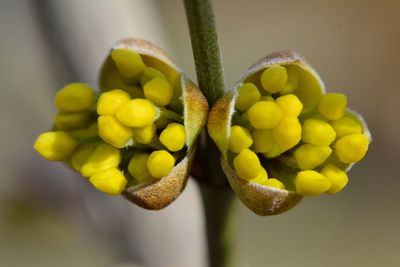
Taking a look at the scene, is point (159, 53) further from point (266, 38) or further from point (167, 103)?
point (266, 38)

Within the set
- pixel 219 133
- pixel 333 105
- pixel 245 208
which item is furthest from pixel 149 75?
pixel 245 208

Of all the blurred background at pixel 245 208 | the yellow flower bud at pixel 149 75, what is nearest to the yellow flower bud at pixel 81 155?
the yellow flower bud at pixel 149 75

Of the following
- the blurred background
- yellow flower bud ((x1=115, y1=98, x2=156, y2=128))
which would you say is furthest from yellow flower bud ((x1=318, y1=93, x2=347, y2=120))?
the blurred background

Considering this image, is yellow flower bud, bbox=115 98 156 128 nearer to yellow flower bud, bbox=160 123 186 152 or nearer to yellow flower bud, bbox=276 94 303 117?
yellow flower bud, bbox=160 123 186 152

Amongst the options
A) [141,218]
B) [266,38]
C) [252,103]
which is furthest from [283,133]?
[266,38]

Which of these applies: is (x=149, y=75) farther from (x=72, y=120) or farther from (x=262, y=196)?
(x=262, y=196)

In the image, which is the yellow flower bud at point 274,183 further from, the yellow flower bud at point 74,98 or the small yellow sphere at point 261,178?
the yellow flower bud at point 74,98

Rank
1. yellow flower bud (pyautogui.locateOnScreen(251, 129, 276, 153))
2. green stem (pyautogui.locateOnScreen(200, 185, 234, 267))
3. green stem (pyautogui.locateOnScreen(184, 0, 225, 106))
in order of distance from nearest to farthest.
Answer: green stem (pyautogui.locateOnScreen(184, 0, 225, 106)) → yellow flower bud (pyautogui.locateOnScreen(251, 129, 276, 153)) → green stem (pyautogui.locateOnScreen(200, 185, 234, 267))
